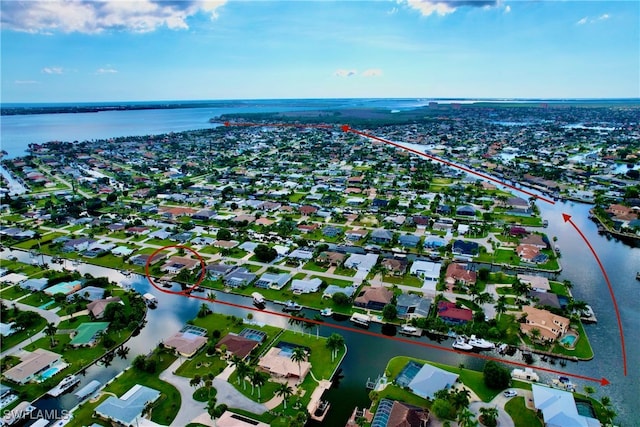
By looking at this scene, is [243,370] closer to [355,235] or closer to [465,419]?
[465,419]

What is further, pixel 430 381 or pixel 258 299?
pixel 258 299

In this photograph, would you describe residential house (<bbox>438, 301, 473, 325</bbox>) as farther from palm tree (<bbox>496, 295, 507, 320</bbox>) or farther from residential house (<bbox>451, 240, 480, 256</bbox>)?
residential house (<bbox>451, 240, 480, 256</bbox>)

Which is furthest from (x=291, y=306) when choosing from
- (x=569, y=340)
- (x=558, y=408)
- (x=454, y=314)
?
(x=569, y=340)

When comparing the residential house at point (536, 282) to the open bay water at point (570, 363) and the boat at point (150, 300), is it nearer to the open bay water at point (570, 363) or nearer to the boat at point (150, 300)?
the open bay water at point (570, 363)

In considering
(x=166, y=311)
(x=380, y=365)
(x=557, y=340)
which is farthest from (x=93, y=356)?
(x=557, y=340)

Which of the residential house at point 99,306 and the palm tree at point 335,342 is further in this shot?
the residential house at point 99,306

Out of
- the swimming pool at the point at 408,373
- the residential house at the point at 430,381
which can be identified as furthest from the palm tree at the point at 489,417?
the swimming pool at the point at 408,373

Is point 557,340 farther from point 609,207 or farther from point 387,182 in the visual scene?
point 387,182
